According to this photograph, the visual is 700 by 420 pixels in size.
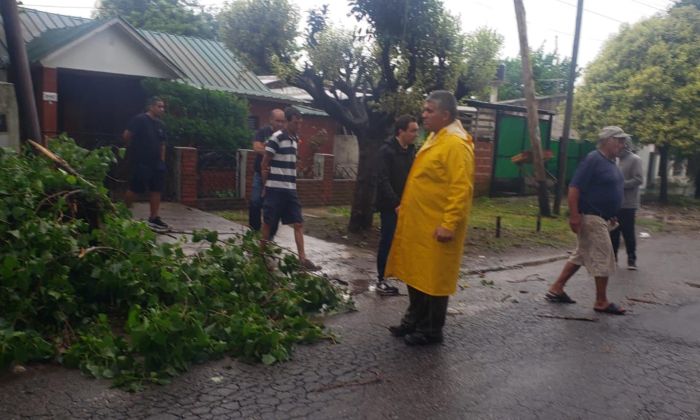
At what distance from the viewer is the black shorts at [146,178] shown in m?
9.08

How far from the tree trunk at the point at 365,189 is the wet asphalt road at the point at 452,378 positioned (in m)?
4.21

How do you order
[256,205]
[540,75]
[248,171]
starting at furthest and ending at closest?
[540,75] → [248,171] → [256,205]

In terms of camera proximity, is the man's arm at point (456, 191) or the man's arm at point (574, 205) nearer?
the man's arm at point (456, 191)

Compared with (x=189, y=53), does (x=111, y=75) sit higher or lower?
lower

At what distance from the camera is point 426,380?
455 centimetres

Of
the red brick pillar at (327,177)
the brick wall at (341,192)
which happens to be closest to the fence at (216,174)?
the red brick pillar at (327,177)

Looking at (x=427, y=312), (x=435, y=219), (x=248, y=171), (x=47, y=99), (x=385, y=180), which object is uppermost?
(x=47, y=99)

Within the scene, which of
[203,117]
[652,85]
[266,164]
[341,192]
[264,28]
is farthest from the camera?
[652,85]

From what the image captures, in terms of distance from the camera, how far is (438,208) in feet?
16.8

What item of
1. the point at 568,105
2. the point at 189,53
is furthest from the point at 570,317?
the point at 189,53

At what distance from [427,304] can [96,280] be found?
2.54 metres

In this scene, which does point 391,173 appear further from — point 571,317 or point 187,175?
point 187,175

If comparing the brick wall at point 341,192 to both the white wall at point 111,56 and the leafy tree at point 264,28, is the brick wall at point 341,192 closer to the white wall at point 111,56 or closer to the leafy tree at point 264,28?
the leafy tree at point 264,28

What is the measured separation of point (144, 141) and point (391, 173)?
393cm
